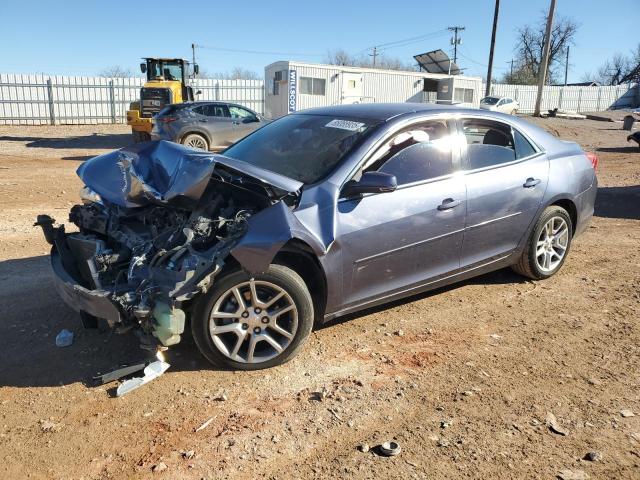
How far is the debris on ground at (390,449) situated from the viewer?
2.70m

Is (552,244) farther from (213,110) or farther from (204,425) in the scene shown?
(213,110)

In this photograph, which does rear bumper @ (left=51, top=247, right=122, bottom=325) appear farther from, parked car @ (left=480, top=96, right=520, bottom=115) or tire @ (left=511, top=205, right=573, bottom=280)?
parked car @ (left=480, top=96, right=520, bottom=115)

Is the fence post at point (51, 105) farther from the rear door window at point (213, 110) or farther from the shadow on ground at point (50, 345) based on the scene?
the shadow on ground at point (50, 345)

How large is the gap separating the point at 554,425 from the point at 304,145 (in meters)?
2.63

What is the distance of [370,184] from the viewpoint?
11.8 feet

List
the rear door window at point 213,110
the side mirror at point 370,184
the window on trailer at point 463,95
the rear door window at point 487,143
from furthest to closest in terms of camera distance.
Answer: the window on trailer at point 463,95
the rear door window at point 213,110
the rear door window at point 487,143
the side mirror at point 370,184

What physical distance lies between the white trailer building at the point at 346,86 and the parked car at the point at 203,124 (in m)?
4.78

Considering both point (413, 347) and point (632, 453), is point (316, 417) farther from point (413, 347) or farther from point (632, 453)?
point (632, 453)

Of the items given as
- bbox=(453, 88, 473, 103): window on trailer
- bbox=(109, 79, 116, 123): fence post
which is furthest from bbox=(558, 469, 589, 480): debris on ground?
bbox=(109, 79, 116, 123): fence post

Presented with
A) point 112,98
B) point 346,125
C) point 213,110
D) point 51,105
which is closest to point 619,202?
point 346,125

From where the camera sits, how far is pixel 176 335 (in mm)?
3152

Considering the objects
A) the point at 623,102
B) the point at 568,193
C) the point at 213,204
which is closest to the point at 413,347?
the point at 213,204

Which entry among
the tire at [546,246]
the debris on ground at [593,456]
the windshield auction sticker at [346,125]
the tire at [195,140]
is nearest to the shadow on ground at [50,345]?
the tire at [546,246]

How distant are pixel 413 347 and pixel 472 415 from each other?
0.87 meters
